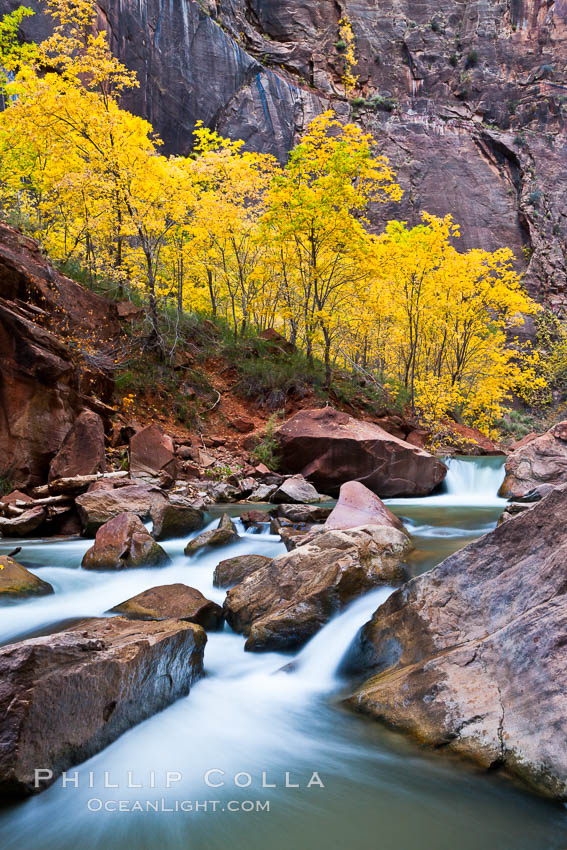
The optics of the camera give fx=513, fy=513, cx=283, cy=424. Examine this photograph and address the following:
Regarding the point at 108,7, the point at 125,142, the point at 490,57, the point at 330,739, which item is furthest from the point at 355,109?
the point at 330,739

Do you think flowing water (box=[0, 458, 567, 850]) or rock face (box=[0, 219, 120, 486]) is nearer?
flowing water (box=[0, 458, 567, 850])

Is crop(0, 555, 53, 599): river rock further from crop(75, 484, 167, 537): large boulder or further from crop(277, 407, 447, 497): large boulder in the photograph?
crop(277, 407, 447, 497): large boulder

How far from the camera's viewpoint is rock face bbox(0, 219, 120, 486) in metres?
9.61

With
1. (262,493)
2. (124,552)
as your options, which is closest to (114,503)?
(124,552)

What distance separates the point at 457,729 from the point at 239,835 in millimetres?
1396

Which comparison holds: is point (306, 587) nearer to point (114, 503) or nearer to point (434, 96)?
point (114, 503)

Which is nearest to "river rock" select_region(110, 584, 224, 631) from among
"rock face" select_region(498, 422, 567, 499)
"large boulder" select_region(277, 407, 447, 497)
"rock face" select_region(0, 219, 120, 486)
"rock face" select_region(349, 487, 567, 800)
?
"rock face" select_region(349, 487, 567, 800)

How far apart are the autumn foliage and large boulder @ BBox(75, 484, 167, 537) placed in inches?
265

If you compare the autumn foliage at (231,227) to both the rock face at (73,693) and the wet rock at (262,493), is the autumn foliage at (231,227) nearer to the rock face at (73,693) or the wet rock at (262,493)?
the wet rock at (262,493)

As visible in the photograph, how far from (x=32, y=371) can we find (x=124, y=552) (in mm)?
4820

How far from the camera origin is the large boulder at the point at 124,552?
6789mm

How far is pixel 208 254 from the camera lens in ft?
59.0

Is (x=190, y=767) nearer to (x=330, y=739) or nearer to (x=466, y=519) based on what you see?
(x=330, y=739)

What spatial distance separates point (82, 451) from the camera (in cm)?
999
